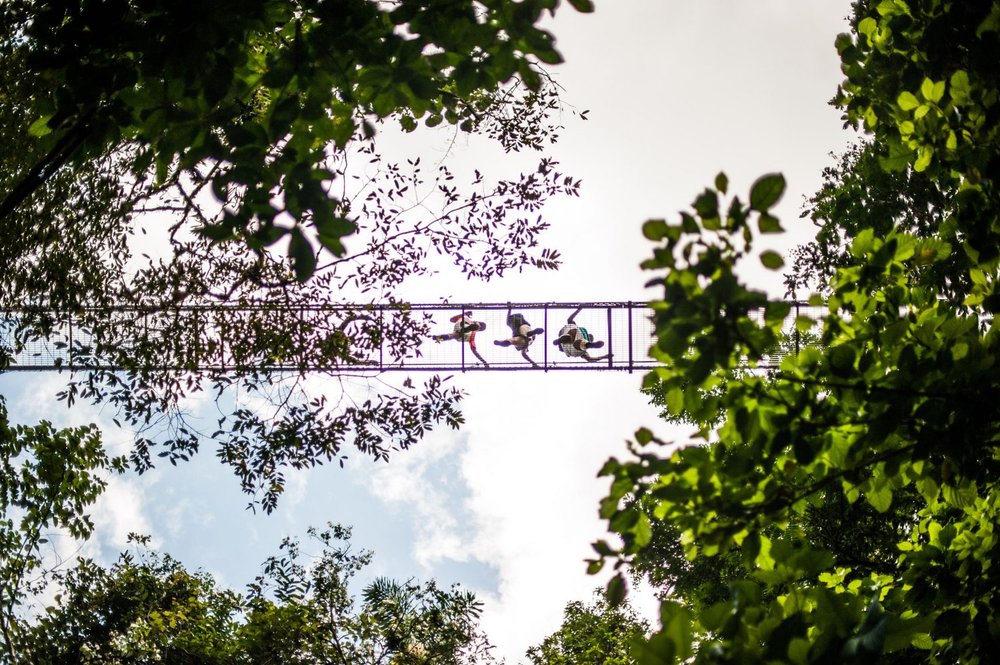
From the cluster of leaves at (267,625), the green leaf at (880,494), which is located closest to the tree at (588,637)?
the cluster of leaves at (267,625)

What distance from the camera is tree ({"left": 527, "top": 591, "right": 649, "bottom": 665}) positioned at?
1120 centimetres

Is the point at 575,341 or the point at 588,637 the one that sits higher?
the point at 575,341

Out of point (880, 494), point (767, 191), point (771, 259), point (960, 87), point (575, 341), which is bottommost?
point (880, 494)

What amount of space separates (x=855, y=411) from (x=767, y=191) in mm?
901

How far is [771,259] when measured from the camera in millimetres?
1748

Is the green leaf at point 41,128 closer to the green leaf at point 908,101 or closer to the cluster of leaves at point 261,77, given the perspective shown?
the cluster of leaves at point 261,77

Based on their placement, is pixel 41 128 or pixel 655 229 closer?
pixel 655 229

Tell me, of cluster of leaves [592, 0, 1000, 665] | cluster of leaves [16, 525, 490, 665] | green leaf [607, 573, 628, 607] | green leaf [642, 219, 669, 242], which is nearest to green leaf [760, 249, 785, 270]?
cluster of leaves [592, 0, 1000, 665]

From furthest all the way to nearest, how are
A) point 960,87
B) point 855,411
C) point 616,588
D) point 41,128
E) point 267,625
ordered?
point 267,625 < point 41,128 < point 960,87 < point 855,411 < point 616,588

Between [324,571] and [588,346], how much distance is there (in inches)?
172

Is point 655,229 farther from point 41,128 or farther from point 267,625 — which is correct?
point 267,625

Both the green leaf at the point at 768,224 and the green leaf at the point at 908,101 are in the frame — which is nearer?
the green leaf at the point at 768,224

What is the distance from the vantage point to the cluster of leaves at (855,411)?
171 centimetres

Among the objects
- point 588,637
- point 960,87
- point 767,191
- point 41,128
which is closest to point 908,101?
point 960,87
